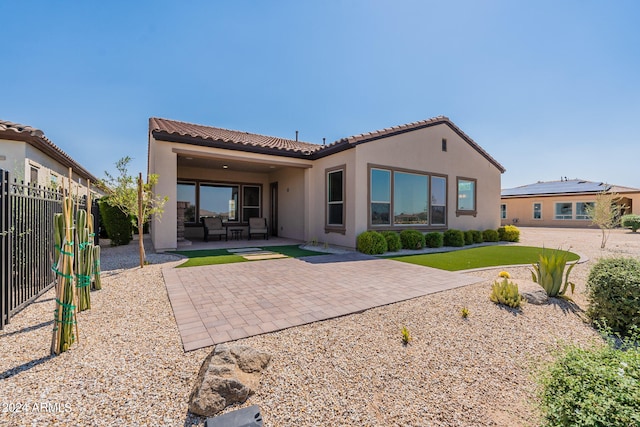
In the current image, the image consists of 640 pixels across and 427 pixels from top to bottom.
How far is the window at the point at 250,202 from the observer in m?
14.1

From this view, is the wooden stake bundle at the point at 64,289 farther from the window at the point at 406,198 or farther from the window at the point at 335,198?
the window at the point at 406,198

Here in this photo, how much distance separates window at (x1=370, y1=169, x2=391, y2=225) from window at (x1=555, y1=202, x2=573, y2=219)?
23920mm

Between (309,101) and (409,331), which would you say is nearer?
(409,331)

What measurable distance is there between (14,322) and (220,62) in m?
9.18

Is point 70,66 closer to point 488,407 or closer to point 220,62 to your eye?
point 220,62

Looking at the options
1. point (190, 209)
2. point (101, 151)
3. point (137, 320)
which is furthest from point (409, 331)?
point (101, 151)

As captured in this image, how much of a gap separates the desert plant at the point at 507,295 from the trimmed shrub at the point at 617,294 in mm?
930

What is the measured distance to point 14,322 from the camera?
3.38m

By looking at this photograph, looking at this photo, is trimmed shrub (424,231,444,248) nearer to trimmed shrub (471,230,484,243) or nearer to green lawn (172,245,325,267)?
trimmed shrub (471,230,484,243)

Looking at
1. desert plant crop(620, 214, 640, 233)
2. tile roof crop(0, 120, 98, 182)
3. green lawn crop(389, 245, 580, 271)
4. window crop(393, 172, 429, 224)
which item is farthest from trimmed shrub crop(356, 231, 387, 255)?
desert plant crop(620, 214, 640, 233)

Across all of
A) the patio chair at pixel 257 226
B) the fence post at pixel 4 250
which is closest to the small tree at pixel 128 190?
the fence post at pixel 4 250

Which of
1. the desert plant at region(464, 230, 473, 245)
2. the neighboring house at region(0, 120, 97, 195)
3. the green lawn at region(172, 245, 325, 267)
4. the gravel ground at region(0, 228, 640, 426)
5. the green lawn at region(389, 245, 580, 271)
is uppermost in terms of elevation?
the neighboring house at region(0, 120, 97, 195)

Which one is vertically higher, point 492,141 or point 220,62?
point 220,62

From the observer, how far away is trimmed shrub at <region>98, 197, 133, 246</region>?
1074cm
